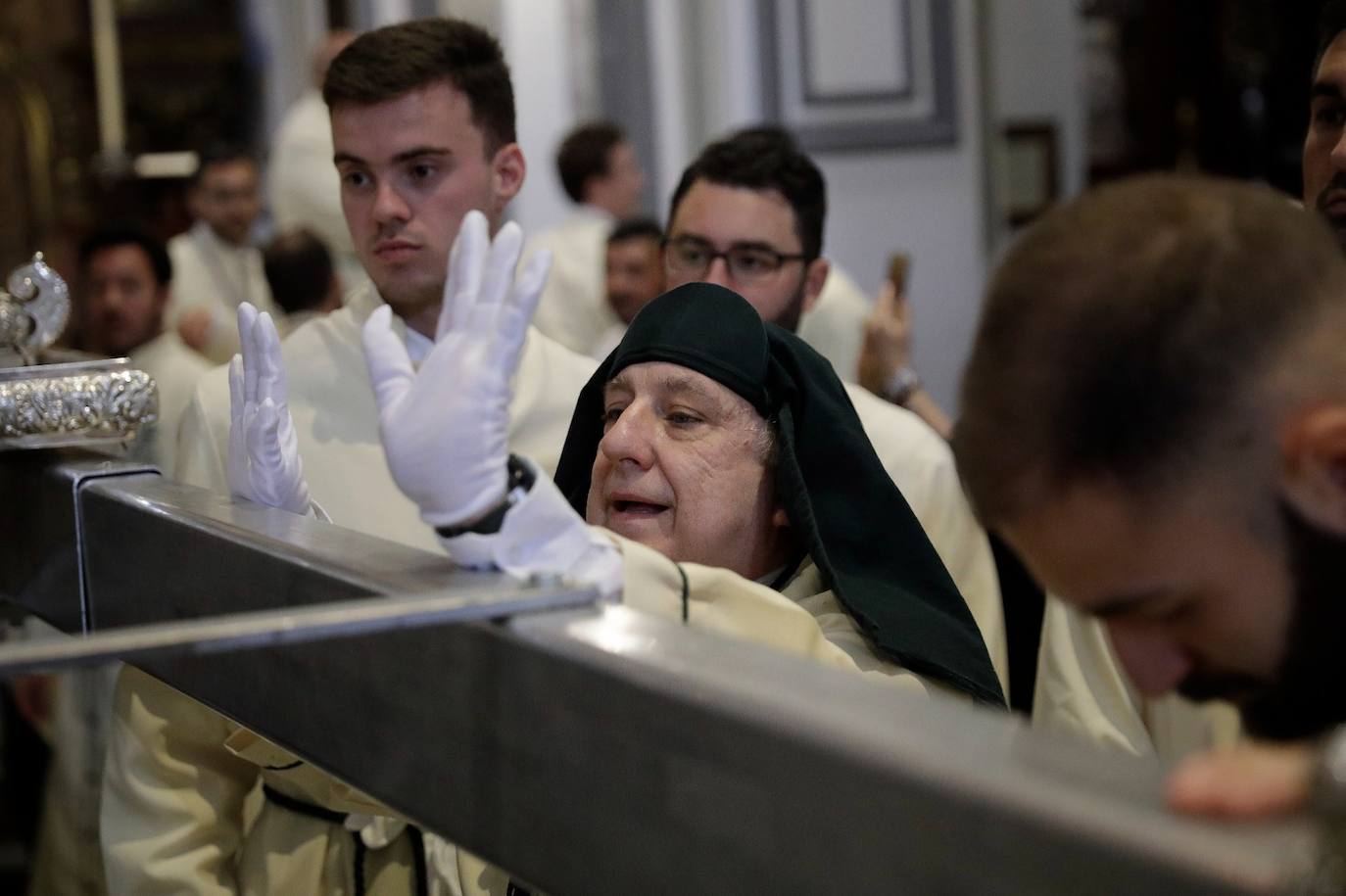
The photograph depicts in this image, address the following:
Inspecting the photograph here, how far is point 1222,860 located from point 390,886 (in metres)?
1.76

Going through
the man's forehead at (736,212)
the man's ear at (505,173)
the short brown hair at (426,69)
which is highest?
the short brown hair at (426,69)

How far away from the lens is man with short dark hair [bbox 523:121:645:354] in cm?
639

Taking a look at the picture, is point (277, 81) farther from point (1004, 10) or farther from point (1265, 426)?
point (1265, 426)

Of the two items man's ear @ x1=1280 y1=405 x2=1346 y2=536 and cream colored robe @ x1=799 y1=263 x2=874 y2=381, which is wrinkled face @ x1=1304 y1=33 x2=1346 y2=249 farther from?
cream colored robe @ x1=799 y1=263 x2=874 y2=381

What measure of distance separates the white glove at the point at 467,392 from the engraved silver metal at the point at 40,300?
105 centimetres

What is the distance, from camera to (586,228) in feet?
21.6

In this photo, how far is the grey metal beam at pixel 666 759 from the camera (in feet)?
2.83

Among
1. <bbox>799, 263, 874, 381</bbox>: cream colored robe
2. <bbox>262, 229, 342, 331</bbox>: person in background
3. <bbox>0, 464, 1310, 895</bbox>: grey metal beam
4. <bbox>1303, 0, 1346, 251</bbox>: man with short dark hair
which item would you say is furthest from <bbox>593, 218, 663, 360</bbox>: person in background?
<bbox>0, 464, 1310, 895</bbox>: grey metal beam

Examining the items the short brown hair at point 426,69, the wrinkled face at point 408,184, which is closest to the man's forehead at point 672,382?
the wrinkled face at point 408,184

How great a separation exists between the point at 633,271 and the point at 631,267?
0.02m

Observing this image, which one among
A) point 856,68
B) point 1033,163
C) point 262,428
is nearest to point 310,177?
point 856,68

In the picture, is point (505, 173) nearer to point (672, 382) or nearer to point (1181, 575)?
point (672, 382)

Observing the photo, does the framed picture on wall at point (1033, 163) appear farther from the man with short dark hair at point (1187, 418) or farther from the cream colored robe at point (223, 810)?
the man with short dark hair at point (1187, 418)

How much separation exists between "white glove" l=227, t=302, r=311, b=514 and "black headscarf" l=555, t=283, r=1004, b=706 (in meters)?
0.56
